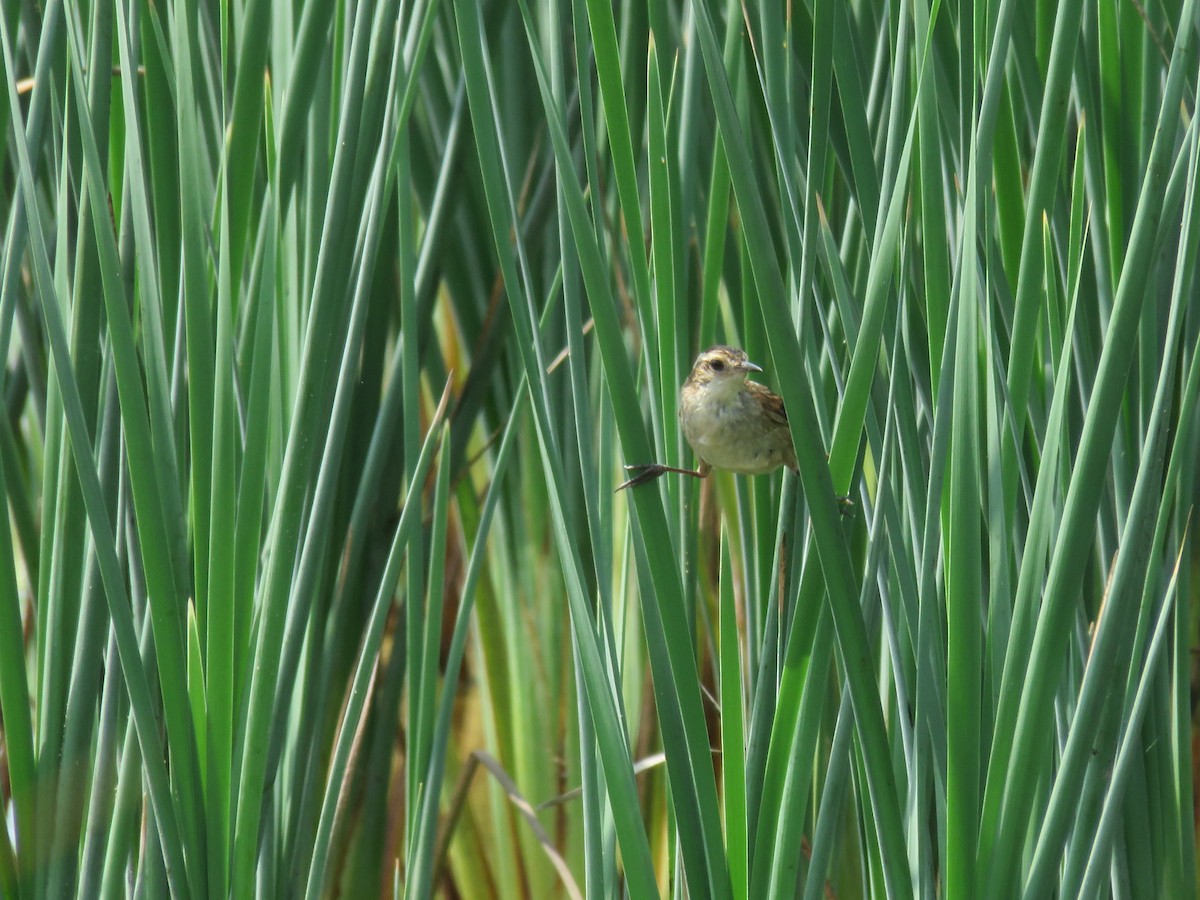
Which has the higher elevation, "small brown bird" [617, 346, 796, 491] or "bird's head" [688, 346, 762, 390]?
"bird's head" [688, 346, 762, 390]

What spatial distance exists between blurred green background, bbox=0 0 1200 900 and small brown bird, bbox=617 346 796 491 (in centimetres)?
6

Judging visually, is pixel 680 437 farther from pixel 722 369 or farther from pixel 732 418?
pixel 722 369

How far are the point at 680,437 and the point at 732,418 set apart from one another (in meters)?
0.24

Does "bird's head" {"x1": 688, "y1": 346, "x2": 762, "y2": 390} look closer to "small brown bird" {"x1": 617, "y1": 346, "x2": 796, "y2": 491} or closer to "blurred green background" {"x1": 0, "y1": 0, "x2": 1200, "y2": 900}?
"small brown bird" {"x1": 617, "y1": 346, "x2": 796, "y2": 491}

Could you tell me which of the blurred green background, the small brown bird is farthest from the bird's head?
the blurred green background

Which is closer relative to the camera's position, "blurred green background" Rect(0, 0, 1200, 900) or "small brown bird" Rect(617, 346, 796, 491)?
"blurred green background" Rect(0, 0, 1200, 900)

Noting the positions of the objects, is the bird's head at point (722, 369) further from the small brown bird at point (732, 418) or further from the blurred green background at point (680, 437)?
the blurred green background at point (680, 437)

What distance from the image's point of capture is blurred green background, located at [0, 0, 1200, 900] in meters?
0.86

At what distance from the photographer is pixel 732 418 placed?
1354mm

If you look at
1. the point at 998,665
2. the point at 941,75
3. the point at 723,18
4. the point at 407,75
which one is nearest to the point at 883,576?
the point at 998,665

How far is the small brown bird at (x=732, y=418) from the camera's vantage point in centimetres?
131

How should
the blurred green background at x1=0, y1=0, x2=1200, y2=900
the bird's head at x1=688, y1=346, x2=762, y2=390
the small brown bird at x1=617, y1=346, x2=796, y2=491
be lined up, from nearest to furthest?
the blurred green background at x1=0, y1=0, x2=1200, y2=900
the small brown bird at x1=617, y1=346, x2=796, y2=491
the bird's head at x1=688, y1=346, x2=762, y2=390

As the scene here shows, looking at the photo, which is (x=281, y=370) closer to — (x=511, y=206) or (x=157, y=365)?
(x=157, y=365)

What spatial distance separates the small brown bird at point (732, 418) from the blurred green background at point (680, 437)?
63 millimetres
